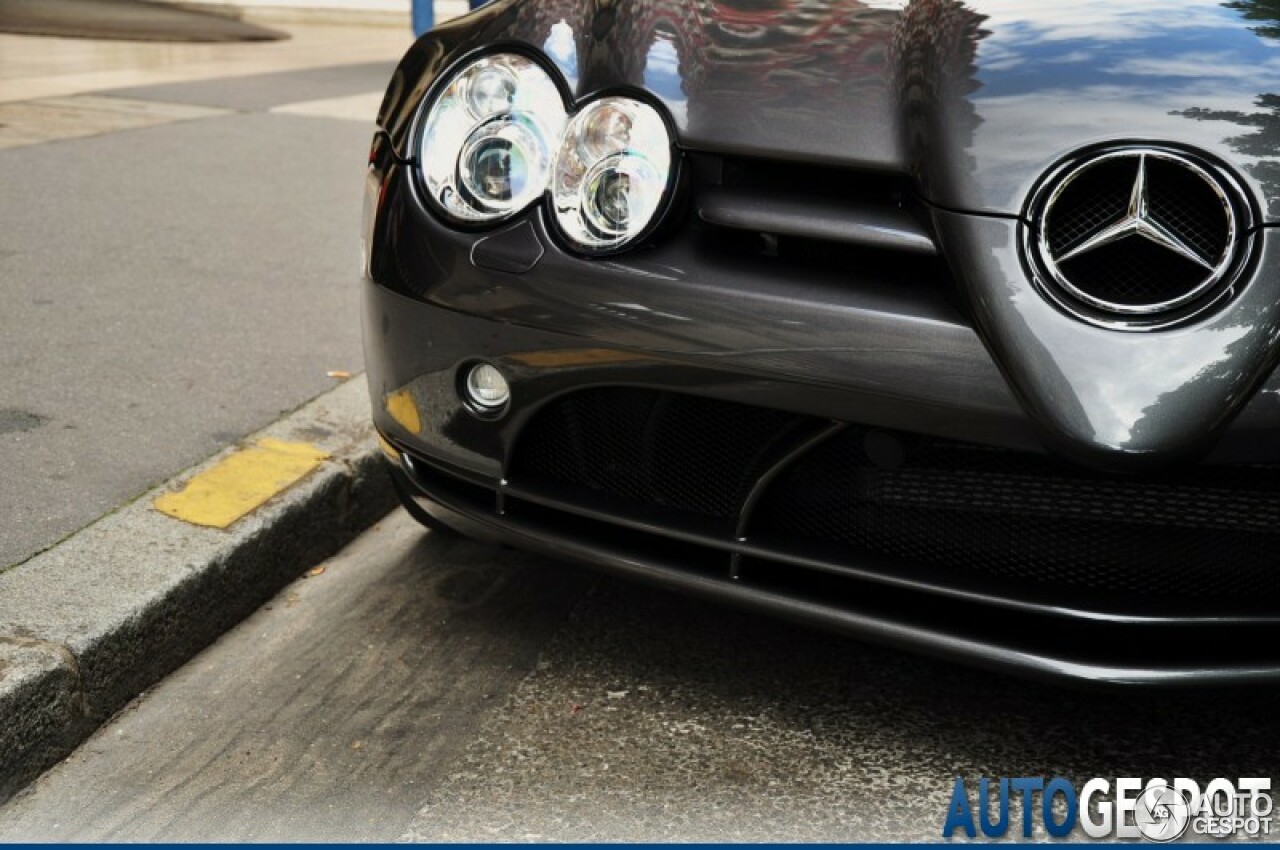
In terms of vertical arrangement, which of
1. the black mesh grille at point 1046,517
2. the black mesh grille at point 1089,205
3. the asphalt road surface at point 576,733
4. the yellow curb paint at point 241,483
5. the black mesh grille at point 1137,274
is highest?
the black mesh grille at point 1089,205

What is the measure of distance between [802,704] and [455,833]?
0.67 m

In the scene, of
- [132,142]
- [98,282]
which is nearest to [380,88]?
[132,142]

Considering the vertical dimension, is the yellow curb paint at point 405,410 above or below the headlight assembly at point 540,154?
below

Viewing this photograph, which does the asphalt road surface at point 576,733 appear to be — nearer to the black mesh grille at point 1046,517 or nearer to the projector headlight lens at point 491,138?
the black mesh grille at point 1046,517

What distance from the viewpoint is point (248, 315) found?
471cm

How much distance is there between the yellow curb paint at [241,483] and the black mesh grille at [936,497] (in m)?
0.92

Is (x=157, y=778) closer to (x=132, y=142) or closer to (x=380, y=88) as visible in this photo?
(x=132, y=142)

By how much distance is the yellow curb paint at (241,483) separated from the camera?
3.21 meters

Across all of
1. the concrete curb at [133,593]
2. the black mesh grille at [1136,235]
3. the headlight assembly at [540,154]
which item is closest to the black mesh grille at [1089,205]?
the black mesh grille at [1136,235]

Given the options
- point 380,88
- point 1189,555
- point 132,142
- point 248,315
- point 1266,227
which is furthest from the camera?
point 380,88

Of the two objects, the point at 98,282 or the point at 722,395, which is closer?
the point at 722,395

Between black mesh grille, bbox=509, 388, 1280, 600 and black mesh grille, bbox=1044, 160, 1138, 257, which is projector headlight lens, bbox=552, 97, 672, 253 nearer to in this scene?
black mesh grille, bbox=509, 388, 1280, 600

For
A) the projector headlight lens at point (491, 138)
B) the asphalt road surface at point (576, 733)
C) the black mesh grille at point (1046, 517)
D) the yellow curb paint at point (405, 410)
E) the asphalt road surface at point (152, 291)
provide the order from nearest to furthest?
the black mesh grille at point (1046, 517), the asphalt road surface at point (576, 733), the projector headlight lens at point (491, 138), the yellow curb paint at point (405, 410), the asphalt road surface at point (152, 291)

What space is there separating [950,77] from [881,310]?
0.37 meters
